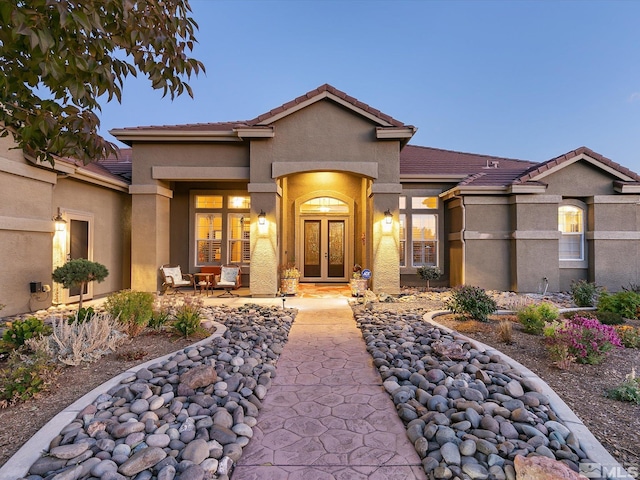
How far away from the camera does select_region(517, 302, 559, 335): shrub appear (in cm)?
582

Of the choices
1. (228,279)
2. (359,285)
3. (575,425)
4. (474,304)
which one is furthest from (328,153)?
(575,425)

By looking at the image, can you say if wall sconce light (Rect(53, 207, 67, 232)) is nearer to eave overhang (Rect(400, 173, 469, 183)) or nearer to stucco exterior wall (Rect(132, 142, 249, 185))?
stucco exterior wall (Rect(132, 142, 249, 185))

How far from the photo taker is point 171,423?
3.14m

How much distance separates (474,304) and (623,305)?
320 cm

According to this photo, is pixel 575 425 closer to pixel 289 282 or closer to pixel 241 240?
pixel 289 282

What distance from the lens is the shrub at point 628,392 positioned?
11.4ft

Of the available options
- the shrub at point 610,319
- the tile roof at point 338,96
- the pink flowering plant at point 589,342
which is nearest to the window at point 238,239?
the tile roof at point 338,96

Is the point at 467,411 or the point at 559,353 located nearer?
the point at 467,411

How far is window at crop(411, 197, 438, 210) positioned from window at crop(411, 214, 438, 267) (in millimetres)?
324

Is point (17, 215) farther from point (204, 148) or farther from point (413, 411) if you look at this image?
point (413, 411)

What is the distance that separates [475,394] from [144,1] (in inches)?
177

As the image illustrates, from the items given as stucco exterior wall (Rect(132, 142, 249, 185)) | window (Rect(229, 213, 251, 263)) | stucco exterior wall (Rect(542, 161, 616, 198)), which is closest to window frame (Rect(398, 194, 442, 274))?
stucco exterior wall (Rect(542, 161, 616, 198))

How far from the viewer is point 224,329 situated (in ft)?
19.9

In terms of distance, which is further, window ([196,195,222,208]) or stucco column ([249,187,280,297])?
window ([196,195,222,208])
